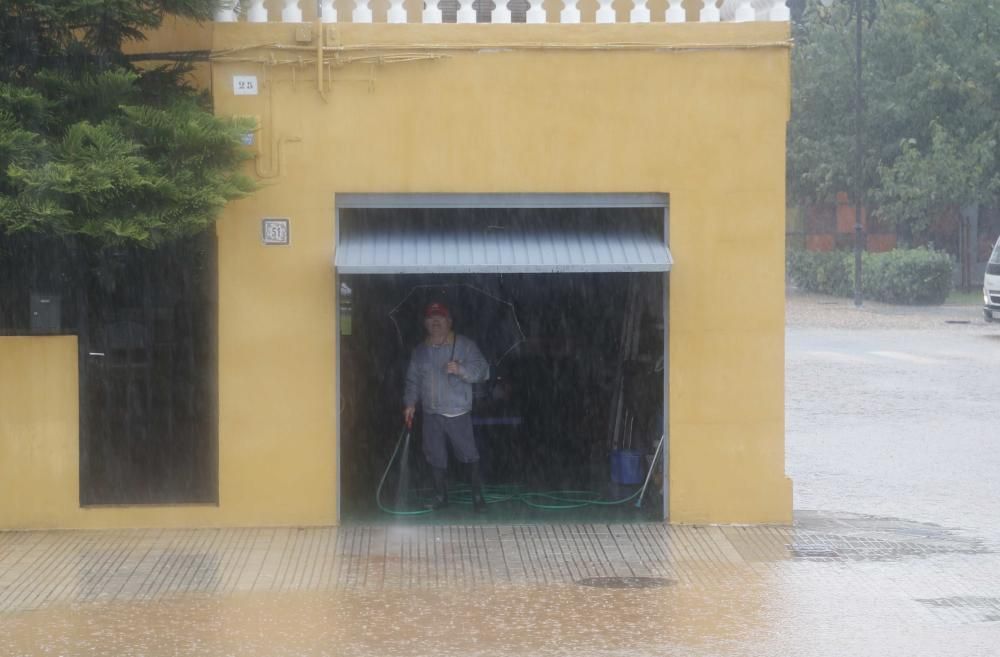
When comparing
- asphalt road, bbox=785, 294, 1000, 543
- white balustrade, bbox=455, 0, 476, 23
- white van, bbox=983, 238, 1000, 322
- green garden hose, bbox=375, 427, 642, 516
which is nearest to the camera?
white balustrade, bbox=455, 0, 476, 23

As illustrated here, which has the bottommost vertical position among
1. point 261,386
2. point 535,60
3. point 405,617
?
point 405,617

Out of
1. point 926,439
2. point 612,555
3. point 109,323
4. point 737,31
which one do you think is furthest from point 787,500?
point 926,439

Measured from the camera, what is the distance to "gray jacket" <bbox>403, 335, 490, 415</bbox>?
1170cm

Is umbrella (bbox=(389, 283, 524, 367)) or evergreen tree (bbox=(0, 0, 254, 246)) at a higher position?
evergreen tree (bbox=(0, 0, 254, 246))

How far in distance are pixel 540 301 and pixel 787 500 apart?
203 inches

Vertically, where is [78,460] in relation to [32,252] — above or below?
below

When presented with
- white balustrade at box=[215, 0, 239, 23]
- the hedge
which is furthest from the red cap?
the hedge

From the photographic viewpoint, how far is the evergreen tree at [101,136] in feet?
31.0

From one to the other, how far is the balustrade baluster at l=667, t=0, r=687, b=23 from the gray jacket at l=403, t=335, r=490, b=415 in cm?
312

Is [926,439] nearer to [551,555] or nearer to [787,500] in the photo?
[787,500]

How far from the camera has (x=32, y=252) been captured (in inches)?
424

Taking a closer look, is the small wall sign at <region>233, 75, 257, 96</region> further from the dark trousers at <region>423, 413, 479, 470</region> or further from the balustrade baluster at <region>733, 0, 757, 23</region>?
the balustrade baluster at <region>733, 0, 757, 23</region>

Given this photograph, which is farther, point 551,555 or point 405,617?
point 551,555

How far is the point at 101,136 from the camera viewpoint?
9.61m
